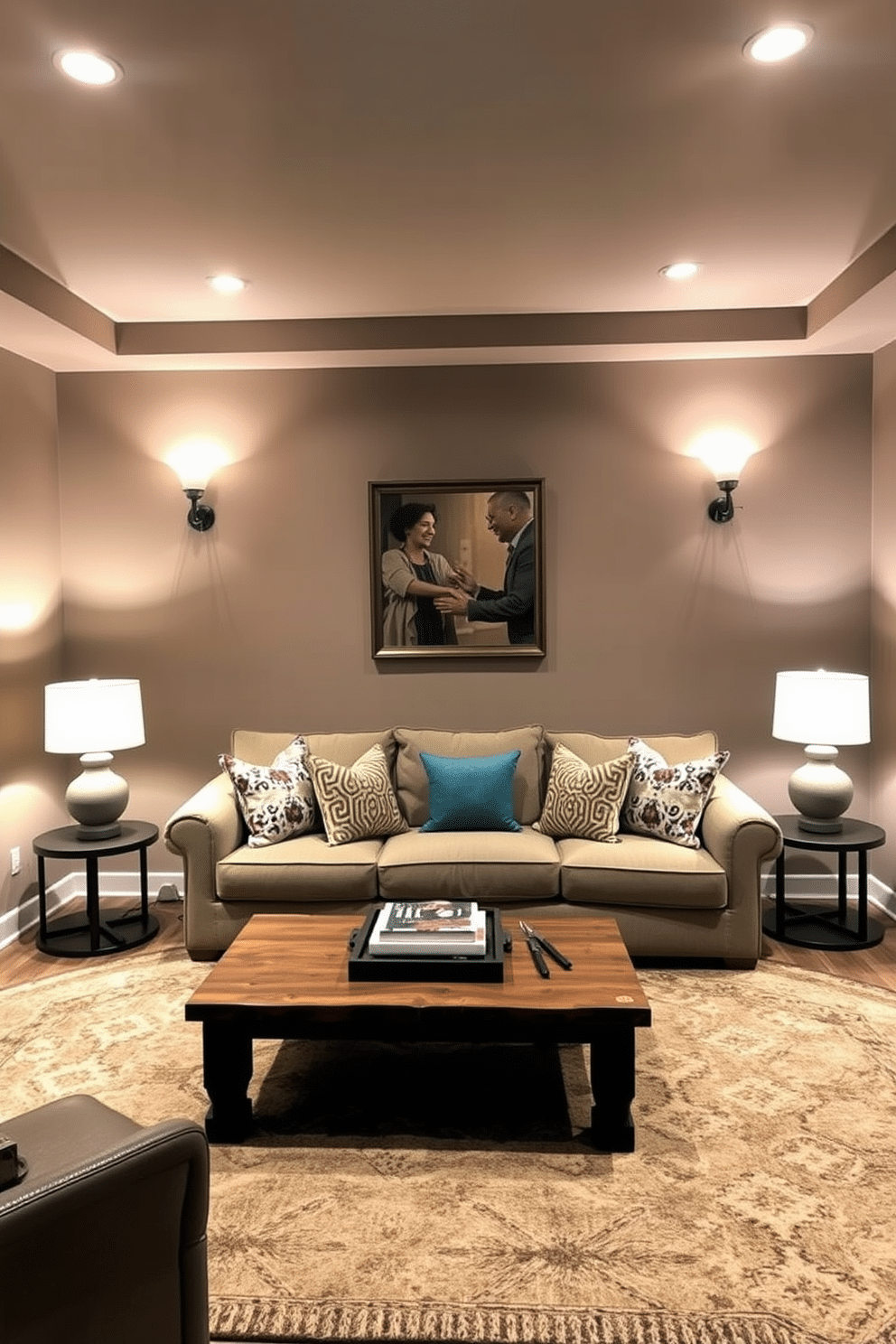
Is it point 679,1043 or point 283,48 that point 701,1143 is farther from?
point 283,48

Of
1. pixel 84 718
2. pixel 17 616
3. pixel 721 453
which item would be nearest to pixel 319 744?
pixel 84 718

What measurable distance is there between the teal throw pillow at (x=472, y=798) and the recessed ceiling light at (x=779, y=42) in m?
2.73

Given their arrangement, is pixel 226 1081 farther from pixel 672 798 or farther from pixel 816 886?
pixel 816 886

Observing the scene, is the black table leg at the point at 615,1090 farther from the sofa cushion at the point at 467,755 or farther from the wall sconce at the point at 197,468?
the wall sconce at the point at 197,468

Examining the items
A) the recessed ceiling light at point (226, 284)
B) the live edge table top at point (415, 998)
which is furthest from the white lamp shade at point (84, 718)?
the recessed ceiling light at point (226, 284)

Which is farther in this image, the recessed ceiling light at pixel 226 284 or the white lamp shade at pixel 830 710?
the white lamp shade at pixel 830 710

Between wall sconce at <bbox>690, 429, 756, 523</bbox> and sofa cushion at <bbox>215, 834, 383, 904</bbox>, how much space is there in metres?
2.30

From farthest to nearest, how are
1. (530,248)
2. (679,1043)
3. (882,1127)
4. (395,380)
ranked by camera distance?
(395,380)
(530,248)
(679,1043)
(882,1127)

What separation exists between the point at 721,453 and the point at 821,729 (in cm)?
136

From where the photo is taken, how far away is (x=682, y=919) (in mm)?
3754

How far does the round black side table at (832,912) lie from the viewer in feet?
12.9

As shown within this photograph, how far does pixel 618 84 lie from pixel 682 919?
284cm

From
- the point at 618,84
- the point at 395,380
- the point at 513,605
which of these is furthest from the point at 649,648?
the point at 618,84

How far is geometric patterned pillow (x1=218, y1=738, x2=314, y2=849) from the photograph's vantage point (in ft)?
13.2
